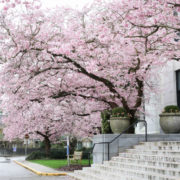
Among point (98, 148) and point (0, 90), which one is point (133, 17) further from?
point (0, 90)

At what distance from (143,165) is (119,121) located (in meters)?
4.58

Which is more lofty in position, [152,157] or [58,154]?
[152,157]

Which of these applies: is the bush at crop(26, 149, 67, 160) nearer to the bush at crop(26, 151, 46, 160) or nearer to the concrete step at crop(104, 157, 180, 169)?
the bush at crop(26, 151, 46, 160)

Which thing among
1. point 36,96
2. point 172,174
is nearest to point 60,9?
point 36,96

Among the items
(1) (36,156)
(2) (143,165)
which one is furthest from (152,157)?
(1) (36,156)

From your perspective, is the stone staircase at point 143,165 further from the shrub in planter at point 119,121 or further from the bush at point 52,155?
the bush at point 52,155

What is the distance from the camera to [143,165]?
12.4m

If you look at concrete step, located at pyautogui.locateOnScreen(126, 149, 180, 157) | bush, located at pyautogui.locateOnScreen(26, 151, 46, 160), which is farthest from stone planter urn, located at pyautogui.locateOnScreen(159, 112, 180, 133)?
bush, located at pyautogui.locateOnScreen(26, 151, 46, 160)

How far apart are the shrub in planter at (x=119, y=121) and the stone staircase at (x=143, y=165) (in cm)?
127

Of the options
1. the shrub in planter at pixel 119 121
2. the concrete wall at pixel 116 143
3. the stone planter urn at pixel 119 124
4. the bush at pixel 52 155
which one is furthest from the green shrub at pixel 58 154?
the stone planter urn at pixel 119 124

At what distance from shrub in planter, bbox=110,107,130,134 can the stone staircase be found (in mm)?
1268

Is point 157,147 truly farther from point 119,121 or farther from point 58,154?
point 58,154

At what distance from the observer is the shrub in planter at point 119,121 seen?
16828mm

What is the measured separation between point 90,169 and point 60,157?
29259mm
